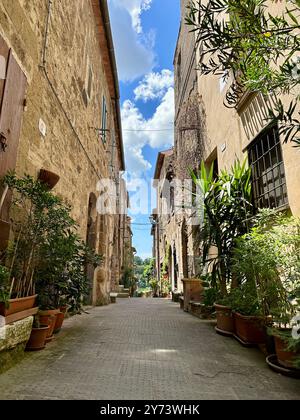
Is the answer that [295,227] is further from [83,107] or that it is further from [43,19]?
[83,107]

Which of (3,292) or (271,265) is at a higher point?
(271,265)

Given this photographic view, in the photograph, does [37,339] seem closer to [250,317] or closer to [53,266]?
[53,266]

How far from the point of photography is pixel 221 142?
6230 millimetres

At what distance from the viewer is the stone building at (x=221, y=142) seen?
3.85 meters

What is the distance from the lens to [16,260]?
271 centimetres

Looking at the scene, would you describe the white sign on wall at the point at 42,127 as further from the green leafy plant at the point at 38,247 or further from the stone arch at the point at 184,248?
the stone arch at the point at 184,248

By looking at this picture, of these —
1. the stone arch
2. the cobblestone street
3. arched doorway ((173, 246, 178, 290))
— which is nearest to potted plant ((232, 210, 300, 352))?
the cobblestone street

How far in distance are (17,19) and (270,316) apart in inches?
164

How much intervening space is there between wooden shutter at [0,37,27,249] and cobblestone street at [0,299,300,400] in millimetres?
1222

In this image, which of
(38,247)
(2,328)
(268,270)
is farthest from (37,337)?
(268,270)

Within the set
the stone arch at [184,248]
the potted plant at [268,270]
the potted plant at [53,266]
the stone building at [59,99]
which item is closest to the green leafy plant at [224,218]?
the potted plant at [268,270]

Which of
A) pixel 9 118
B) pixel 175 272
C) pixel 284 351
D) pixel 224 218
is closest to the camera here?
pixel 284 351

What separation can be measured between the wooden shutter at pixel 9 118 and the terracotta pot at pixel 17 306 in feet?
1.91

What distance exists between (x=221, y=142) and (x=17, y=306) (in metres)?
5.37
